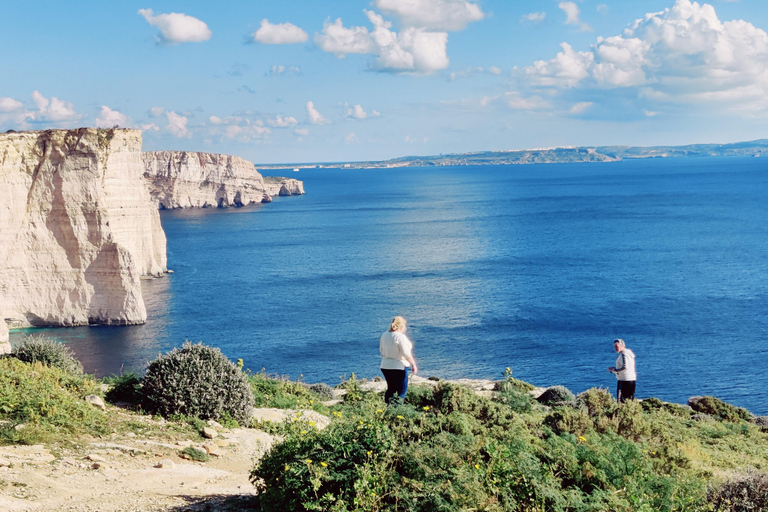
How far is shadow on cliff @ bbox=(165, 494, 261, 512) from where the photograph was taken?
7.92 metres

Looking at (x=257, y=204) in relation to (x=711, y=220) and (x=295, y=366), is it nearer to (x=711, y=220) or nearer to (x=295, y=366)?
(x=711, y=220)

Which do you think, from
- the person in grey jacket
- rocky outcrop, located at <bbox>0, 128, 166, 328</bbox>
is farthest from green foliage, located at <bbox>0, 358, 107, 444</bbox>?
rocky outcrop, located at <bbox>0, 128, 166, 328</bbox>

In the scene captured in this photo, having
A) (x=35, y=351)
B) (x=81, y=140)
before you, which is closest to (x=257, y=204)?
(x=81, y=140)

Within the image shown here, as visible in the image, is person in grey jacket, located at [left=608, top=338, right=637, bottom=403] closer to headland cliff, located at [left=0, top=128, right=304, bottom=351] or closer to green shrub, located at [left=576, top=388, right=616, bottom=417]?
green shrub, located at [left=576, top=388, right=616, bottom=417]

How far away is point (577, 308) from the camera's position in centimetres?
5172

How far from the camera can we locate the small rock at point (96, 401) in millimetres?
11844

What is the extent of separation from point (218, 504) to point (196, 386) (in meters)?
4.30

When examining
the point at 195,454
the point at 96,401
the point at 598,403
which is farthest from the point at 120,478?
the point at 598,403

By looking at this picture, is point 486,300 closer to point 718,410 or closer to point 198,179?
point 718,410

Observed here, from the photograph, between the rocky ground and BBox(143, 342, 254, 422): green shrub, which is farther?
BBox(143, 342, 254, 422): green shrub

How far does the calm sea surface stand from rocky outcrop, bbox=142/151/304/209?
42.8 metres

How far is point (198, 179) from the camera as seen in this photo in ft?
522

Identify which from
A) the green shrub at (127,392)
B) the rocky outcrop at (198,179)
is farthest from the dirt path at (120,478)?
the rocky outcrop at (198,179)

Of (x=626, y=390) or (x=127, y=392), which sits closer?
(x=127, y=392)
